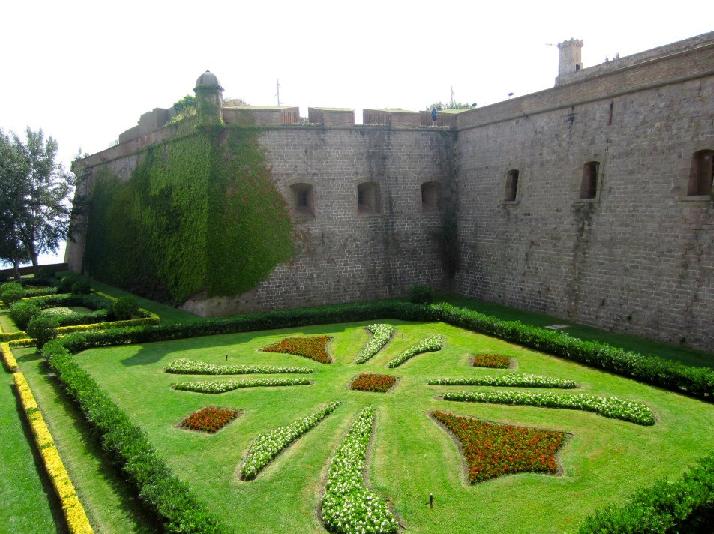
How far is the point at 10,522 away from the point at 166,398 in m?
4.16

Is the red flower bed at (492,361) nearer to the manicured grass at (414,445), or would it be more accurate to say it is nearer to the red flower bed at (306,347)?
the manicured grass at (414,445)

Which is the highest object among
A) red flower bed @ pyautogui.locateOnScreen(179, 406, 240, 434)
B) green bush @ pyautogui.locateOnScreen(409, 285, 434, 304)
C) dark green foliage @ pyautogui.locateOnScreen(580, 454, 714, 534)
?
green bush @ pyautogui.locateOnScreen(409, 285, 434, 304)

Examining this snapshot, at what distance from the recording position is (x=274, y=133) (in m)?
19.0

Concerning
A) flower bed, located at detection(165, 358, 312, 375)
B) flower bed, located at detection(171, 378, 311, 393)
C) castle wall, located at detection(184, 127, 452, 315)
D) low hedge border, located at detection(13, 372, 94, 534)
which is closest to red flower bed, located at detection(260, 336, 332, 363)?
flower bed, located at detection(165, 358, 312, 375)

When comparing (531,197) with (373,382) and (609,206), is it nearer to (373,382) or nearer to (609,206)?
(609,206)

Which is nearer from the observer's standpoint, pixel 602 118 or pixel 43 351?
pixel 43 351

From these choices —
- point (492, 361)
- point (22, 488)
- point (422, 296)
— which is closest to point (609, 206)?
point (492, 361)

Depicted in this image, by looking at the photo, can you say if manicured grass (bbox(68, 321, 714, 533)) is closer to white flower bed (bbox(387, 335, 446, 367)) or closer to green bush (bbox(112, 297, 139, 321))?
white flower bed (bbox(387, 335, 446, 367))

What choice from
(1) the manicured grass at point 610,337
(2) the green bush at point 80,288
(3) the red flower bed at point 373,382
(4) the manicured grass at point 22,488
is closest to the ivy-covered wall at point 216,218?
(2) the green bush at point 80,288

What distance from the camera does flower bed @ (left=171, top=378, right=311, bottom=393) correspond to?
37.8 ft

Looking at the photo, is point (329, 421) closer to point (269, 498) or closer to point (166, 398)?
point (269, 498)

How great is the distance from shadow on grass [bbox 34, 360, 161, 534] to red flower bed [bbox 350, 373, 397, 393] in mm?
4794

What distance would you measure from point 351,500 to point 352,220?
13.9 meters

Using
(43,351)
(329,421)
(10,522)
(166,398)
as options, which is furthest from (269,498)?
(43,351)
